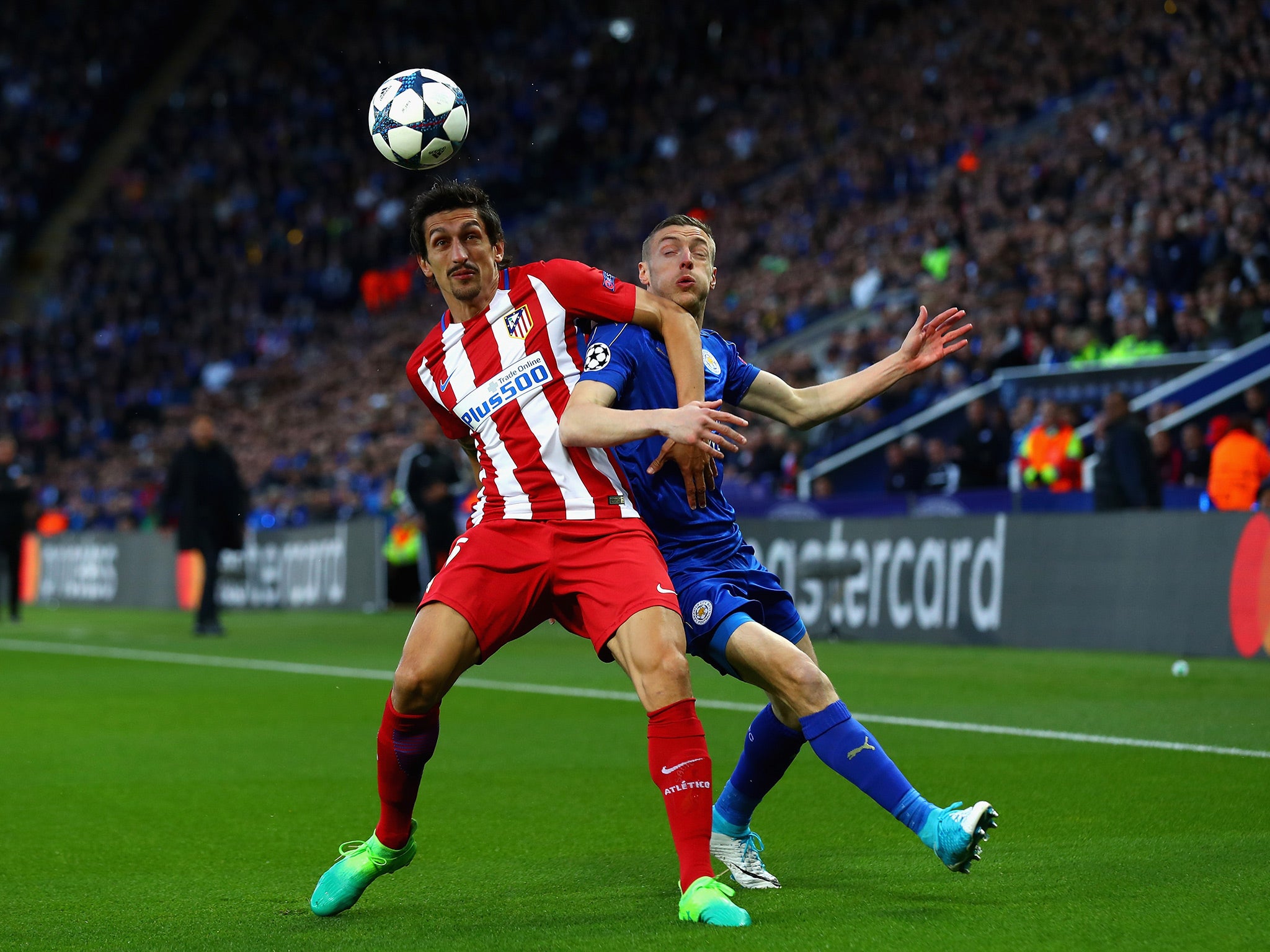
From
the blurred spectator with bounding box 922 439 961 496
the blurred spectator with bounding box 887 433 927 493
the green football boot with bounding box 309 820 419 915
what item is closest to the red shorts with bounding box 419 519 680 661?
the green football boot with bounding box 309 820 419 915

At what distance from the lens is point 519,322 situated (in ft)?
14.8

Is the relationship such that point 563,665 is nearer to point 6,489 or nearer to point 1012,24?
point 6,489

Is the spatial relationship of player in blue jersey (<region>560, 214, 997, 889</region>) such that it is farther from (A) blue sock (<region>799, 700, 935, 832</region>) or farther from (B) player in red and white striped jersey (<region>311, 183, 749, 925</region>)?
(B) player in red and white striped jersey (<region>311, 183, 749, 925</region>)

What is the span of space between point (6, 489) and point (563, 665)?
33.4 ft

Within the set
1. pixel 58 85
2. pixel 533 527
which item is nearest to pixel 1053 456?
pixel 533 527

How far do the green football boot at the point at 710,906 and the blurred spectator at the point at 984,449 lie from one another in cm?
1290

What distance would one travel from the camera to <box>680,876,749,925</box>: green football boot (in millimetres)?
3818

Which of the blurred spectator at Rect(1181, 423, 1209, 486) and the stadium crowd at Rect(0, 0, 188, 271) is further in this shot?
the stadium crowd at Rect(0, 0, 188, 271)

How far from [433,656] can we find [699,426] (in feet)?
3.14

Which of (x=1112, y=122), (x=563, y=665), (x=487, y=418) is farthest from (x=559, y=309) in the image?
(x=1112, y=122)

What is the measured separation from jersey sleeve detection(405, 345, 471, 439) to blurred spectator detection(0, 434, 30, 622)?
15360mm

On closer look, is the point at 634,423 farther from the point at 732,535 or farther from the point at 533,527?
the point at 732,535

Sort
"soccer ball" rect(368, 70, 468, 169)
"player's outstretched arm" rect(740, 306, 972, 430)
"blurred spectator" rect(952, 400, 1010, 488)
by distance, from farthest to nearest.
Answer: "blurred spectator" rect(952, 400, 1010, 488), "soccer ball" rect(368, 70, 468, 169), "player's outstretched arm" rect(740, 306, 972, 430)

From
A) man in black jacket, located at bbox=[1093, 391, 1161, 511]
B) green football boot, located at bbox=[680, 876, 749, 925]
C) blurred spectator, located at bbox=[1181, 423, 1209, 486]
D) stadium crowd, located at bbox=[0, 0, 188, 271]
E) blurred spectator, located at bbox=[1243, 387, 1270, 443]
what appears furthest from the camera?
stadium crowd, located at bbox=[0, 0, 188, 271]
